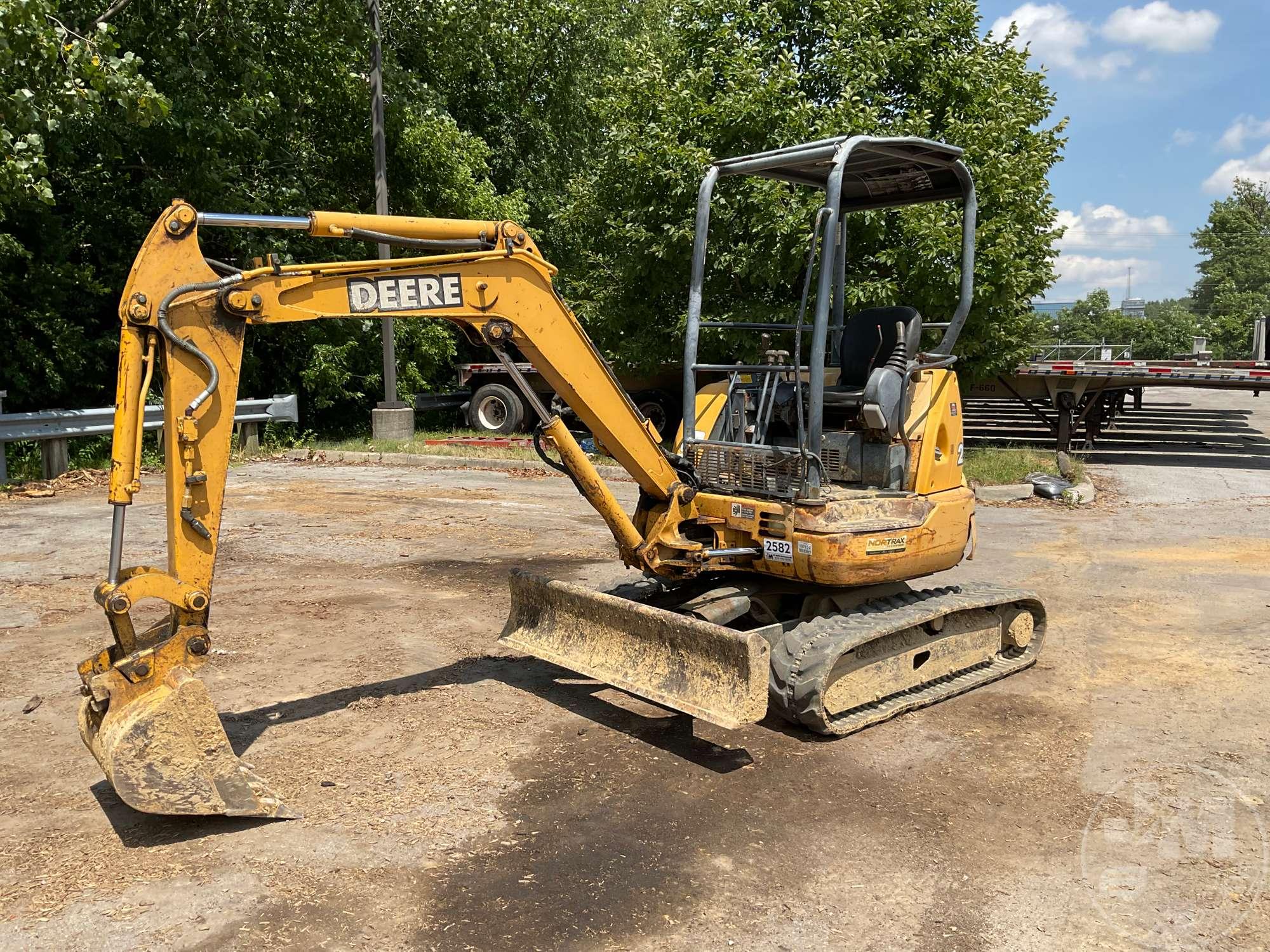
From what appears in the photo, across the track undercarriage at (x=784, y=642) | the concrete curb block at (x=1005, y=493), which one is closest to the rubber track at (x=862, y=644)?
the track undercarriage at (x=784, y=642)

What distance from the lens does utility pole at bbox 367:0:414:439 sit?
18.2 m

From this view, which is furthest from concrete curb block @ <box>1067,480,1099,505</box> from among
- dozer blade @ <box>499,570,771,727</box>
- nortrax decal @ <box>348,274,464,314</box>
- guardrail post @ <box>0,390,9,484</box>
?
guardrail post @ <box>0,390,9,484</box>

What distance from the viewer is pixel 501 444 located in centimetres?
1827

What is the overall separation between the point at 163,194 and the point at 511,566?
37.6ft

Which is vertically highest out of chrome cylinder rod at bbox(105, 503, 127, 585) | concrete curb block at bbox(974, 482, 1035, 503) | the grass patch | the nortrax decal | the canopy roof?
the canopy roof

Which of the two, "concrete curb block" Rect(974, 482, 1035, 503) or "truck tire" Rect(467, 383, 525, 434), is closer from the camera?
"concrete curb block" Rect(974, 482, 1035, 503)

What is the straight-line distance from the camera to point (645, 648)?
225 inches

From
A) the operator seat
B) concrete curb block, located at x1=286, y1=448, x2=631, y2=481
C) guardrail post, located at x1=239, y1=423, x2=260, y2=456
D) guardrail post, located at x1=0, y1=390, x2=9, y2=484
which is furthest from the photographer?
guardrail post, located at x1=239, y1=423, x2=260, y2=456

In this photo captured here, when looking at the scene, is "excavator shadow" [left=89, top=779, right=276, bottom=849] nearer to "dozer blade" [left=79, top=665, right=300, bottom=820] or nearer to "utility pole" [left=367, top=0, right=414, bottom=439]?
"dozer blade" [left=79, top=665, right=300, bottom=820]

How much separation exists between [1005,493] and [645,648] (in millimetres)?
9625

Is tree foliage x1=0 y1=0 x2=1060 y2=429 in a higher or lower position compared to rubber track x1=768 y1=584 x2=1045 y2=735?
higher

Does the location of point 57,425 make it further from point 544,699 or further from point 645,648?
point 645,648

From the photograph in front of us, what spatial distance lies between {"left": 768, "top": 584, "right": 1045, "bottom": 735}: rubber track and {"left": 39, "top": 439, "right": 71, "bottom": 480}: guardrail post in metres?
11.6

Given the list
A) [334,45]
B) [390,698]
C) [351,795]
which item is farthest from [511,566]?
[334,45]
